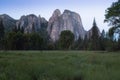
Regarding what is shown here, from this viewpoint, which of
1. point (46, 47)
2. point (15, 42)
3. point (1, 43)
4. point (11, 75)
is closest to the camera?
point (11, 75)

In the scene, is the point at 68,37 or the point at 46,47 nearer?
the point at 68,37

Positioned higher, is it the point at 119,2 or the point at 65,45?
the point at 119,2

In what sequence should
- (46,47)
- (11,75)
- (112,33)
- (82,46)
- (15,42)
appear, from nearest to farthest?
1. (11,75)
2. (112,33)
3. (15,42)
4. (46,47)
5. (82,46)

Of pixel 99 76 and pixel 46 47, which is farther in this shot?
pixel 46 47

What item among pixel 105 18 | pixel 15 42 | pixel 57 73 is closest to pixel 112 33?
pixel 105 18

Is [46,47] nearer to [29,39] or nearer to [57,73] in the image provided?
[29,39]

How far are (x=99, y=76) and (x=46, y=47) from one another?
102835 mm

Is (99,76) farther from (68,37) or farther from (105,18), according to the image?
(68,37)

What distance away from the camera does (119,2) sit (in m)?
46.0

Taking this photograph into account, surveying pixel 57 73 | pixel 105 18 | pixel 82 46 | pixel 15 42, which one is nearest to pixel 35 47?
pixel 15 42

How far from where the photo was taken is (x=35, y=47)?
100 m

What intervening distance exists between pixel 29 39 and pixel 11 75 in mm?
89096

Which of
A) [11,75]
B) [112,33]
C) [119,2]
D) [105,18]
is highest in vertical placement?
[119,2]

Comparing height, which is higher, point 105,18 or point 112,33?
point 105,18
